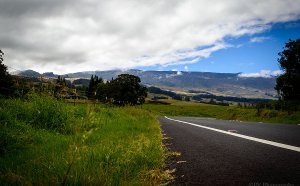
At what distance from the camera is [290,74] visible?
4681 centimetres

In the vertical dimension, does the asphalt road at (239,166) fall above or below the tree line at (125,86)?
below

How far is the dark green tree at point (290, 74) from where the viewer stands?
4572 cm

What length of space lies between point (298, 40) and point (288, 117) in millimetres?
26944

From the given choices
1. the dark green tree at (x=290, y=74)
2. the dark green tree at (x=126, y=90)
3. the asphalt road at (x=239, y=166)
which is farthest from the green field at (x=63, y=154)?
the dark green tree at (x=126, y=90)

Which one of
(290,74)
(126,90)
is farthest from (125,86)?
(290,74)

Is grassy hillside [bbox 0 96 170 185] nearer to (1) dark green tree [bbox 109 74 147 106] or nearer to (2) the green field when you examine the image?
(2) the green field

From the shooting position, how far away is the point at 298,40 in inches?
1911

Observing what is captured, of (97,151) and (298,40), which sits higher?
(298,40)

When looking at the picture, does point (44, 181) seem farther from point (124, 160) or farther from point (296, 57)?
point (296, 57)

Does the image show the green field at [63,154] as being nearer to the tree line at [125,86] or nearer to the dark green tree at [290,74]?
the tree line at [125,86]

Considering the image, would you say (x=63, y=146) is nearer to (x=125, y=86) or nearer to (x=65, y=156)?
(x=65, y=156)

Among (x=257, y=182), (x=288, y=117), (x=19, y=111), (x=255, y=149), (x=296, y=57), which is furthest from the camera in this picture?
(x=296, y=57)

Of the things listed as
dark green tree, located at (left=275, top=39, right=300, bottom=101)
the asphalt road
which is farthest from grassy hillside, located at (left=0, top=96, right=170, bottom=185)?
dark green tree, located at (left=275, top=39, right=300, bottom=101)

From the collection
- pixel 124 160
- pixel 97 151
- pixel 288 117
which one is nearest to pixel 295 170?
pixel 124 160
